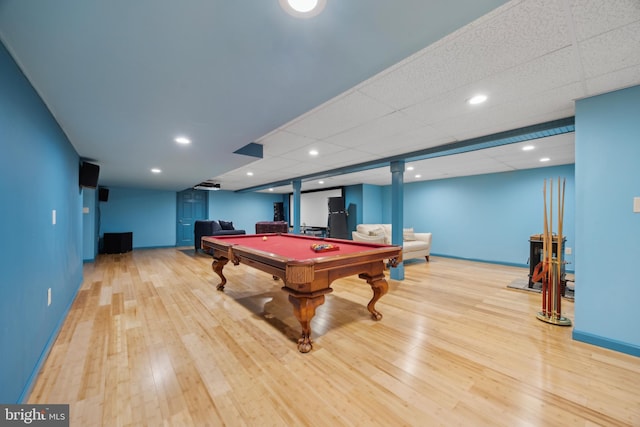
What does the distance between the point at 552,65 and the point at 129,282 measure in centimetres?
575

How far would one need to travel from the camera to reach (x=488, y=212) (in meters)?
5.86

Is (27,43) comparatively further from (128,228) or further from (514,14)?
(128,228)

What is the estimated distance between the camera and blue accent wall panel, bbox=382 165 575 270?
5.13m

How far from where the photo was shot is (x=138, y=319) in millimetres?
2576

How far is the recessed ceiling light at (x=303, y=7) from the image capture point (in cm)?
100

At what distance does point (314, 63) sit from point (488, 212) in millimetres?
6147

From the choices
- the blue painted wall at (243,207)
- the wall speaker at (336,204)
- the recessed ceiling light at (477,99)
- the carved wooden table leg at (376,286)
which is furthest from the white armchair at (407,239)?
the blue painted wall at (243,207)

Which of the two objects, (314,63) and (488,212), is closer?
(314,63)

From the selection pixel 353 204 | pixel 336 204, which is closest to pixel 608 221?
pixel 353 204

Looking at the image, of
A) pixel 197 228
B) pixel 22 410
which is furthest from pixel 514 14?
pixel 197 228

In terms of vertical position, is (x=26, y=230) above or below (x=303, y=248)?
above

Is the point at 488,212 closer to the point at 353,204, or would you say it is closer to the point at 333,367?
the point at 353,204

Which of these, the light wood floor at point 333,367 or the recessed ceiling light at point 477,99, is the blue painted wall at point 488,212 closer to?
the light wood floor at point 333,367

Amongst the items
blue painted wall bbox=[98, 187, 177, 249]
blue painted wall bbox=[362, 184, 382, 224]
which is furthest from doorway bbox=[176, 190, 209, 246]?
blue painted wall bbox=[362, 184, 382, 224]
